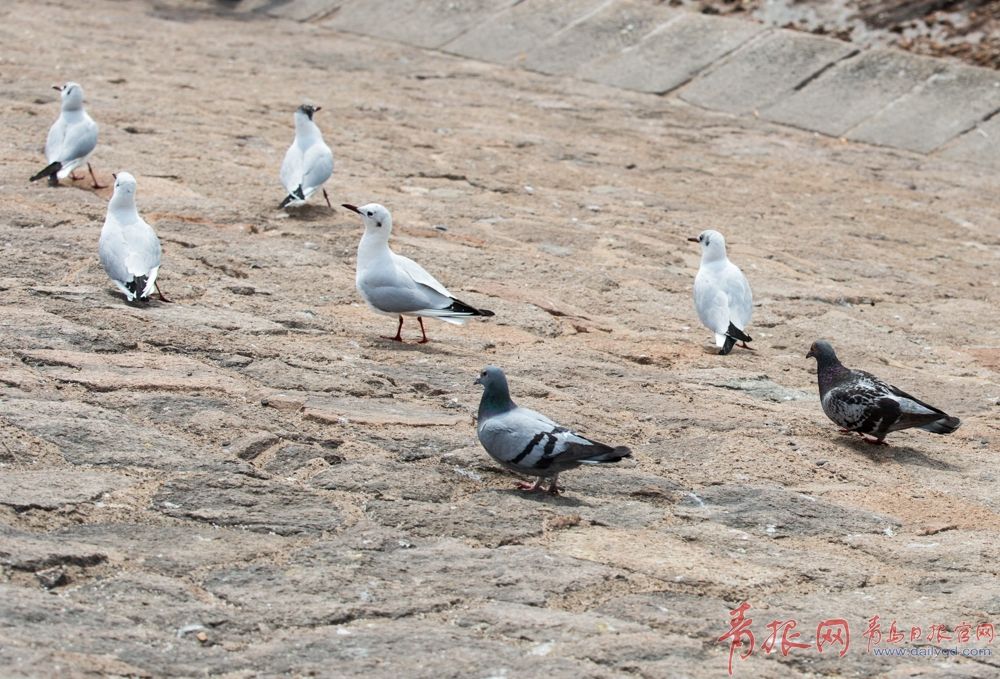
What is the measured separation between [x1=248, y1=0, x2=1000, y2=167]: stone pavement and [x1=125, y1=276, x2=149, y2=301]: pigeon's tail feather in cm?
631

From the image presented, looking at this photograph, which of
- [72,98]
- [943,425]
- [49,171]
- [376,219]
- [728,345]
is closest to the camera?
[943,425]

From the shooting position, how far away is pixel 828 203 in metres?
9.44

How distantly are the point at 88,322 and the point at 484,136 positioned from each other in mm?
4778

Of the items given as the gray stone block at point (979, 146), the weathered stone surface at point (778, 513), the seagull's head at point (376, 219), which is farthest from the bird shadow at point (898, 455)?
the gray stone block at point (979, 146)

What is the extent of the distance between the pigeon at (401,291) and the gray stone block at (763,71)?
220 inches

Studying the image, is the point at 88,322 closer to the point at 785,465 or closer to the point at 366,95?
the point at 785,465

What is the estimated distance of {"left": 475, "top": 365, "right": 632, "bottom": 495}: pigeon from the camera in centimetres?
449

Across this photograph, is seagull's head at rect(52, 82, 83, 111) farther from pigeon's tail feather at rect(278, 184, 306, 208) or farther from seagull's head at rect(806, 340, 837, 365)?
seagull's head at rect(806, 340, 837, 365)

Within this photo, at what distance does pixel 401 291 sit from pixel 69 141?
101 inches

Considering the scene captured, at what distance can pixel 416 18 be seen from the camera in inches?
517

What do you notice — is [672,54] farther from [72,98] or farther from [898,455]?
[898,455]

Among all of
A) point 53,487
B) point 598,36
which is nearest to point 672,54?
point 598,36

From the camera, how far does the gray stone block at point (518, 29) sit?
12.5 m

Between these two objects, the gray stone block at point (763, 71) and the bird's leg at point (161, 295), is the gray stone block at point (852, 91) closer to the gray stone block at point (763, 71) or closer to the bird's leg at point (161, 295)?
the gray stone block at point (763, 71)
